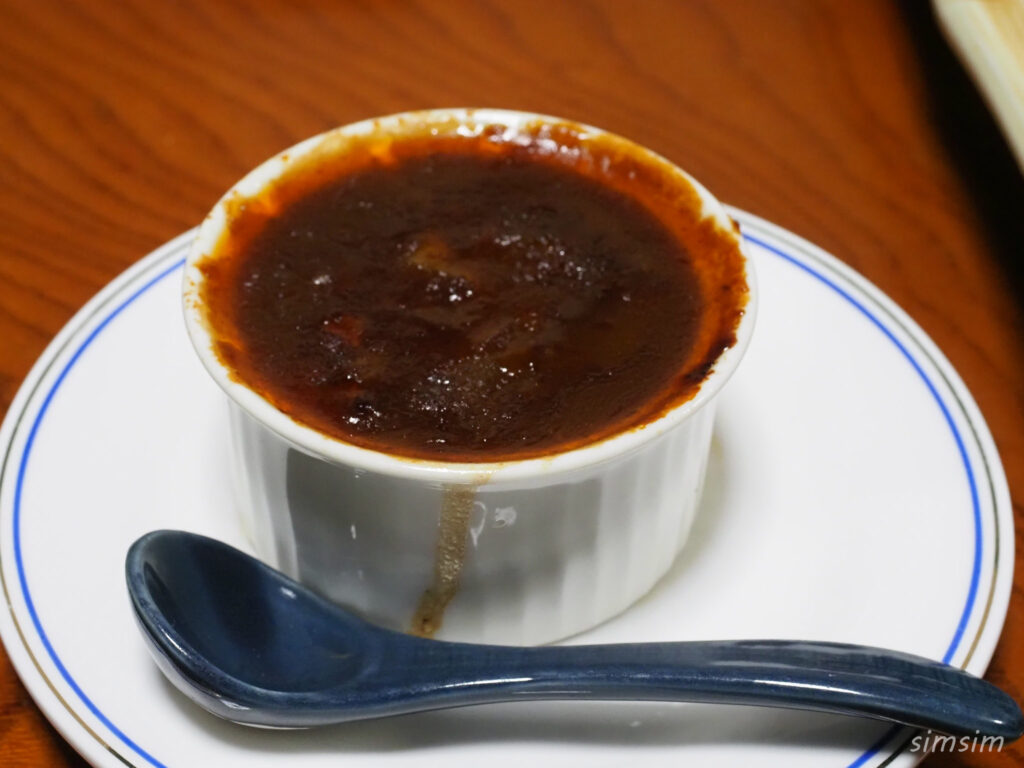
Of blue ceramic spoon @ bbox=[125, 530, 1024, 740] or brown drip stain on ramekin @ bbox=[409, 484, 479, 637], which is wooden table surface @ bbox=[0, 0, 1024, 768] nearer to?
blue ceramic spoon @ bbox=[125, 530, 1024, 740]

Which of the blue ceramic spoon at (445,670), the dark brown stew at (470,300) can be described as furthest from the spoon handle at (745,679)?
the dark brown stew at (470,300)

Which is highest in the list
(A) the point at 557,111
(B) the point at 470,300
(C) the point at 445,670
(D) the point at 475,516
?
(A) the point at 557,111

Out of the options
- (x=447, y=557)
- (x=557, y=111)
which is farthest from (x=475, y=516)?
(x=557, y=111)

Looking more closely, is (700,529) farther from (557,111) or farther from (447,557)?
(557,111)

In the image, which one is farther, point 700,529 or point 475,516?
point 700,529

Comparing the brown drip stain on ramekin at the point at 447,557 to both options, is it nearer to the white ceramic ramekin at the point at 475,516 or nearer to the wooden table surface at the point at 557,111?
the white ceramic ramekin at the point at 475,516

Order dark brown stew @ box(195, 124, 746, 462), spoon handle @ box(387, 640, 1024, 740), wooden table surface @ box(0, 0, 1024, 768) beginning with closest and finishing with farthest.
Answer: spoon handle @ box(387, 640, 1024, 740), dark brown stew @ box(195, 124, 746, 462), wooden table surface @ box(0, 0, 1024, 768)

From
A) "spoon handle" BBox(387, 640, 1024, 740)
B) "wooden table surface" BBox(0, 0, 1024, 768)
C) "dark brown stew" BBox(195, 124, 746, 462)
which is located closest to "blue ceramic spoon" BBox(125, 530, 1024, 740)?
"spoon handle" BBox(387, 640, 1024, 740)
